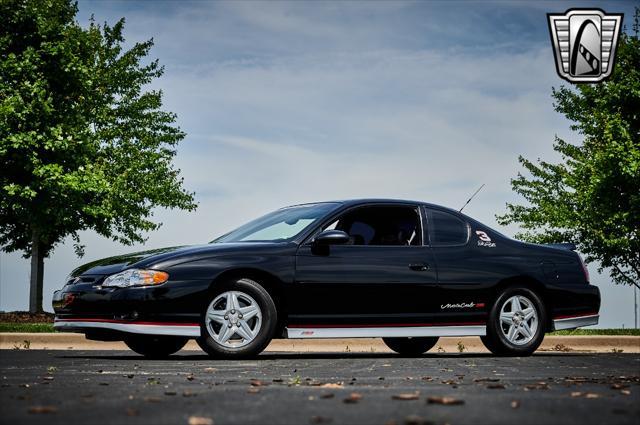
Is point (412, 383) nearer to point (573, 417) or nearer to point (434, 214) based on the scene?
point (573, 417)

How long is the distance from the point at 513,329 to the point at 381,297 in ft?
5.49

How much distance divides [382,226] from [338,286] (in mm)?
1044

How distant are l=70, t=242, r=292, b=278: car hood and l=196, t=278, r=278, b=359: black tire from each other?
36 cm

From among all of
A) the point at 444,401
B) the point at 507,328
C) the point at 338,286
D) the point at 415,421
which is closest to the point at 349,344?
the point at 507,328

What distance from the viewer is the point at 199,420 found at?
4.23 metres

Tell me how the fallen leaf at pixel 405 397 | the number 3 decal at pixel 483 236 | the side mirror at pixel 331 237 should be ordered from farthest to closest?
the number 3 decal at pixel 483 236 → the side mirror at pixel 331 237 → the fallen leaf at pixel 405 397

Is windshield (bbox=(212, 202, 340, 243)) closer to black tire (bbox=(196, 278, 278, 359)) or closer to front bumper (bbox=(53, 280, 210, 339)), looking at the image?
black tire (bbox=(196, 278, 278, 359))

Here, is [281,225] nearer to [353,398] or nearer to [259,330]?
[259,330]

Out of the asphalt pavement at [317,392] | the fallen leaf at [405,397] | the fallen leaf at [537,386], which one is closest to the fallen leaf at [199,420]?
the asphalt pavement at [317,392]

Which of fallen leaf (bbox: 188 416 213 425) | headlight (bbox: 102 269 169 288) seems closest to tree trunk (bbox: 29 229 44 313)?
headlight (bbox: 102 269 169 288)

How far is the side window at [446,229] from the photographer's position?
9727 millimetres

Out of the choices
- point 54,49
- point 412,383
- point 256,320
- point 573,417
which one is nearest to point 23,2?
point 54,49

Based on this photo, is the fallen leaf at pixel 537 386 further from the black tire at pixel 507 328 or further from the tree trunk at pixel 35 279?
the tree trunk at pixel 35 279

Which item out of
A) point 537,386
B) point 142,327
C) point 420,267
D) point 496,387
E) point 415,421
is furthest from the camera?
point 420,267
